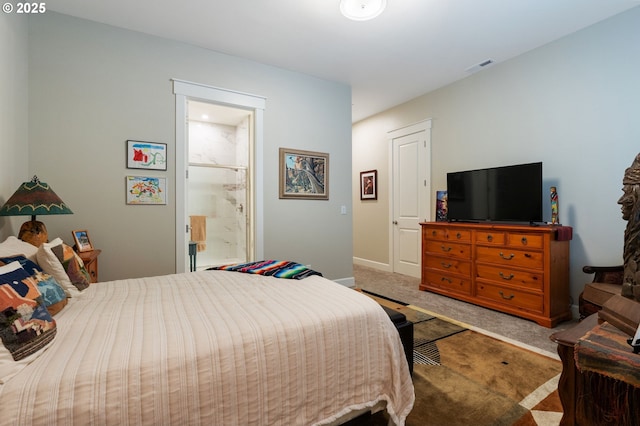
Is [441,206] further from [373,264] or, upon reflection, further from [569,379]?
[569,379]

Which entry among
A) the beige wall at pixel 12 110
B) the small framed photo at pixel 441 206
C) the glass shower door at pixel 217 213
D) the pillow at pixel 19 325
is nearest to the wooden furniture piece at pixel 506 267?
the small framed photo at pixel 441 206

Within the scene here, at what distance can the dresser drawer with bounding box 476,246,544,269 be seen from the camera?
2883 millimetres

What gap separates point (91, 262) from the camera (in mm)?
2457

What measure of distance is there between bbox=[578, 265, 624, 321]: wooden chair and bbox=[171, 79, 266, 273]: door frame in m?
3.14

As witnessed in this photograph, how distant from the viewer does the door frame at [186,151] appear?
3.19 meters

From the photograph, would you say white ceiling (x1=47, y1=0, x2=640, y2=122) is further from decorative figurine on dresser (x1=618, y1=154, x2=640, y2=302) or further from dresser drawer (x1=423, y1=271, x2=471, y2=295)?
dresser drawer (x1=423, y1=271, x2=471, y2=295)

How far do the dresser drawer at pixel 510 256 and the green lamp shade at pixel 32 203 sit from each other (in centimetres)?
387

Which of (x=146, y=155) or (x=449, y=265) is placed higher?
(x=146, y=155)

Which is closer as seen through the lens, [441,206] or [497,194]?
[497,194]

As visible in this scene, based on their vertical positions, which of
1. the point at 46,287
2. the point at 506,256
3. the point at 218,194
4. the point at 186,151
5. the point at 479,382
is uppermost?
the point at 186,151

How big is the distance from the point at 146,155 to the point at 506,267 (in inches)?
152

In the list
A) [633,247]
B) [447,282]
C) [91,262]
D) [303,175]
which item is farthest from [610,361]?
[303,175]

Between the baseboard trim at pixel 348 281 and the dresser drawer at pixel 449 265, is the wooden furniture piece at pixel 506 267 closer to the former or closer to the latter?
the dresser drawer at pixel 449 265

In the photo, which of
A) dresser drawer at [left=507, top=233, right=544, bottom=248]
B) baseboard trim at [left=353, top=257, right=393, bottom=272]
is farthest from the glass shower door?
dresser drawer at [left=507, top=233, right=544, bottom=248]
